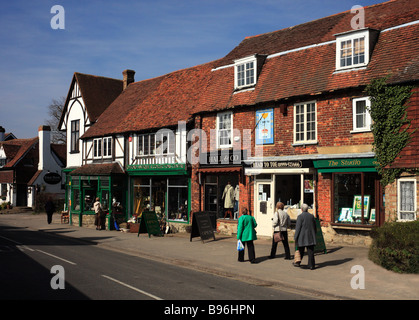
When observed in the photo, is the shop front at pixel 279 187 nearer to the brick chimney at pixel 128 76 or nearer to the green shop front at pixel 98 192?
the green shop front at pixel 98 192

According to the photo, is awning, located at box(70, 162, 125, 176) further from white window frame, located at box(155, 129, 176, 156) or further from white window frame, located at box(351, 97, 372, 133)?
white window frame, located at box(351, 97, 372, 133)

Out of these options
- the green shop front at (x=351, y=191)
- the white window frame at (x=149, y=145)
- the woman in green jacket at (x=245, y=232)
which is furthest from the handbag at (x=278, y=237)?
the white window frame at (x=149, y=145)

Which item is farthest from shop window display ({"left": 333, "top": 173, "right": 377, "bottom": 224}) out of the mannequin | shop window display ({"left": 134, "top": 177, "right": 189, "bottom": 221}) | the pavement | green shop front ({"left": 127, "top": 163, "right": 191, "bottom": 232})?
shop window display ({"left": 134, "top": 177, "right": 189, "bottom": 221})

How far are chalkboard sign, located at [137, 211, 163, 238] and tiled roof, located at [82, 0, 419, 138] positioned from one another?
5.50 meters

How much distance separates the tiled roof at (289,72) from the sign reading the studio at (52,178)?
18921 mm

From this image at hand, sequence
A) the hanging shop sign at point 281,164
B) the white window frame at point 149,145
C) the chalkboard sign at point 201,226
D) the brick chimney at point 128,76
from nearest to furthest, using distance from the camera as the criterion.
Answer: the hanging shop sign at point 281,164
the chalkboard sign at point 201,226
the white window frame at point 149,145
the brick chimney at point 128,76

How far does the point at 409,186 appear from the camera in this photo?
620 inches

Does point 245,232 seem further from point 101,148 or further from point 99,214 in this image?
point 101,148

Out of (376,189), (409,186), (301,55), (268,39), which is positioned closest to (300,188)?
(376,189)

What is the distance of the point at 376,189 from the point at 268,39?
10.9 metres

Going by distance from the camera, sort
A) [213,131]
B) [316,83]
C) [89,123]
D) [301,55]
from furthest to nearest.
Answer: [89,123] < [213,131] < [301,55] < [316,83]

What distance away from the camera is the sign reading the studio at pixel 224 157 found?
21297 millimetres

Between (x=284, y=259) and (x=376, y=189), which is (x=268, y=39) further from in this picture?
(x=284, y=259)

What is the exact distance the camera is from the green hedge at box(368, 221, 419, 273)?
40.3 feet
